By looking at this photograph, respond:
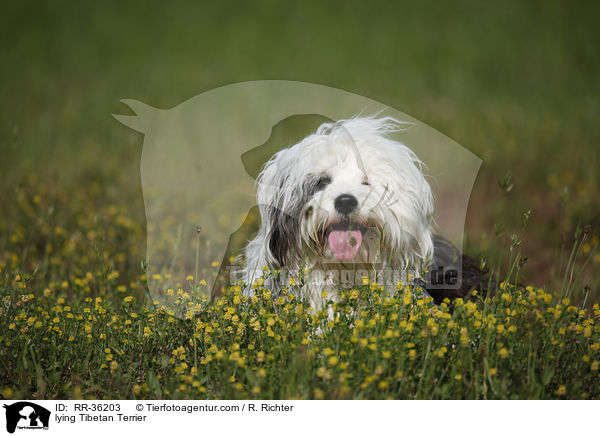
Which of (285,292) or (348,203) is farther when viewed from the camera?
(285,292)

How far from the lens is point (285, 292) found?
9.31 ft

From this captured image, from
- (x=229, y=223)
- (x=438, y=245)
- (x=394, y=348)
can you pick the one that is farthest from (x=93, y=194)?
(x=394, y=348)

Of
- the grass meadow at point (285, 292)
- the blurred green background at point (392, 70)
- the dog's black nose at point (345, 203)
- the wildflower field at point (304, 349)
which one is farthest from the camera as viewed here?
the blurred green background at point (392, 70)

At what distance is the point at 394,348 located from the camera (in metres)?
2.41

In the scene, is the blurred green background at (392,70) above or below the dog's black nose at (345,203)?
above

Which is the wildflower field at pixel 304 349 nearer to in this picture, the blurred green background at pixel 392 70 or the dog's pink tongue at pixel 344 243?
the dog's pink tongue at pixel 344 243

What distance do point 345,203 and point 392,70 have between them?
6.09ft

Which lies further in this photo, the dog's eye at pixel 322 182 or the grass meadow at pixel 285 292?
the dog's eye at pixel 322 182

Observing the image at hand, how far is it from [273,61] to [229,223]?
1.37 m

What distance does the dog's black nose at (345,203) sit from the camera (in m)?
2.67
